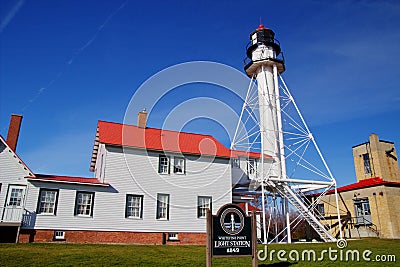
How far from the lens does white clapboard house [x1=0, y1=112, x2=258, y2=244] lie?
69.0 feet

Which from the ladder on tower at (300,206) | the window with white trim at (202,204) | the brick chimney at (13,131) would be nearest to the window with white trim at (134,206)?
the window with white trim at (202,204)

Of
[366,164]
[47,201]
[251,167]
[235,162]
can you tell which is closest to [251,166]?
[251,167]

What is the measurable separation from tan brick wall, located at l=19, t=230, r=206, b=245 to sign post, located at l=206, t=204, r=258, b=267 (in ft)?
46.3

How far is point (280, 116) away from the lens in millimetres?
28250

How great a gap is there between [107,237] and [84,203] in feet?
9.23

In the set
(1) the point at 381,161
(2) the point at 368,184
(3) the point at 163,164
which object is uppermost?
(1) the point at 381,161

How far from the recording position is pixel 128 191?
23.6 m

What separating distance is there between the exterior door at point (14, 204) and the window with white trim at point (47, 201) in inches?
43.5

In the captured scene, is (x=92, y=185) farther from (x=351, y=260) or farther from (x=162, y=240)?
(x=351, y=260)

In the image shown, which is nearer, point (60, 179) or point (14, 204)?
point (14, 204)

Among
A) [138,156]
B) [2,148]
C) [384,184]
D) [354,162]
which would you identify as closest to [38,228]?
[2,148]

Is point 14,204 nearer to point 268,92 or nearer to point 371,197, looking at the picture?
point 268,92

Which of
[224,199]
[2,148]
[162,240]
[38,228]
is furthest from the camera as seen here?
[224,199]

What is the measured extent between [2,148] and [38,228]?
6.07 m
